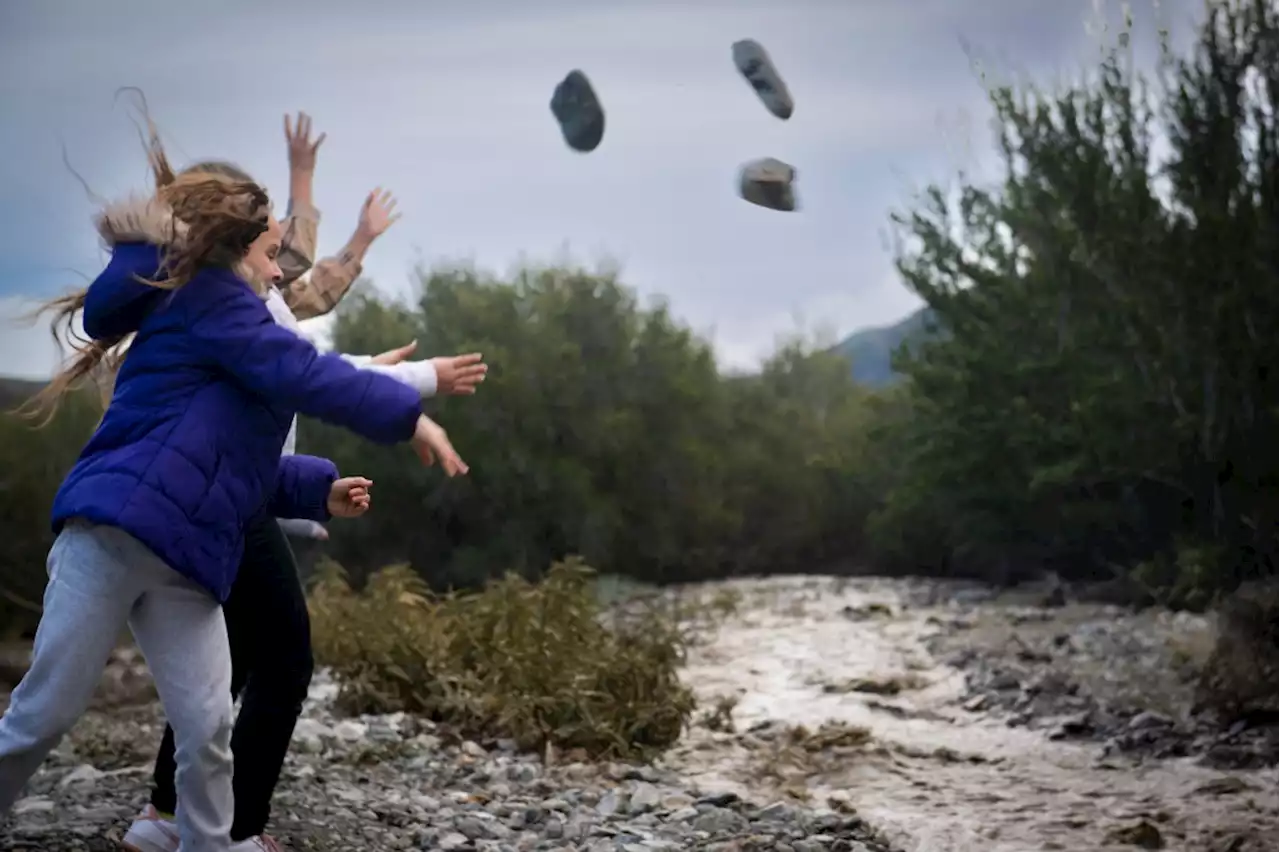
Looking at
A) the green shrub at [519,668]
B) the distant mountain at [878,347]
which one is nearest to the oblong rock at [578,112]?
the green shrub at [519,668]

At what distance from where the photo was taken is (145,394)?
1499 mm

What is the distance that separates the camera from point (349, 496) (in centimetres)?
175

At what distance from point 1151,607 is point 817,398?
144 inches

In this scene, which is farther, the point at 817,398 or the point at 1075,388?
the point at 817,398

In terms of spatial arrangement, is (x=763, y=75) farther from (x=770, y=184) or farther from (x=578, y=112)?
(x=578, y=112)

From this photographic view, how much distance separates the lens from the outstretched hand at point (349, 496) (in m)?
1.73

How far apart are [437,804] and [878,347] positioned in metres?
4.86

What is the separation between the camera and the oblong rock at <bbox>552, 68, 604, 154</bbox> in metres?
3.53

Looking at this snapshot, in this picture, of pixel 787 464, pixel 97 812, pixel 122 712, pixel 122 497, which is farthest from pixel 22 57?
pixel 787 464

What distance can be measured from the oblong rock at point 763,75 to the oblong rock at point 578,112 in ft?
1.37

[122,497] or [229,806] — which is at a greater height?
[122,497]

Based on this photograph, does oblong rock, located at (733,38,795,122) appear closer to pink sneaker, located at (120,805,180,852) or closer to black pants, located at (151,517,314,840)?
black pants, located at (151,517,314,840)

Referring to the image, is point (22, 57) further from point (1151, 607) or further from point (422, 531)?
A: point (1151, 607)

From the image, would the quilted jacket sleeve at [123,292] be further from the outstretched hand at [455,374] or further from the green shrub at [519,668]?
the green shrub at [519,668]
